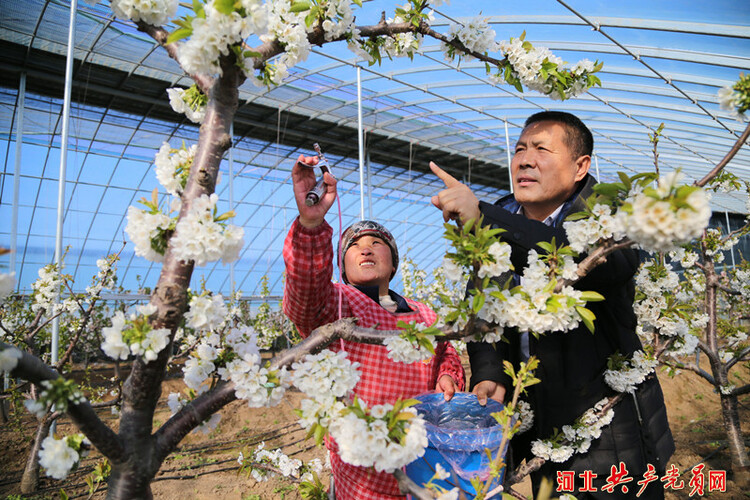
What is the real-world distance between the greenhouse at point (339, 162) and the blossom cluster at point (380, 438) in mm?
15

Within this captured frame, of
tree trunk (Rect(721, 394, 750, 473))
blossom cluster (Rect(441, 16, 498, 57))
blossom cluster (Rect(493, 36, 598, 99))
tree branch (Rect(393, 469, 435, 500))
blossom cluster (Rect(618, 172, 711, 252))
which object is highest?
blossom cluster (Rect(441, 16, 498, 57))

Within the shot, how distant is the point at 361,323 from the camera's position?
1.78m

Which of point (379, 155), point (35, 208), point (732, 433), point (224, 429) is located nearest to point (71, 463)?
point (732, 433)

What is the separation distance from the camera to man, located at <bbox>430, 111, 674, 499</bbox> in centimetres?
164

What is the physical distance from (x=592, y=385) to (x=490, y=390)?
16.8 inches

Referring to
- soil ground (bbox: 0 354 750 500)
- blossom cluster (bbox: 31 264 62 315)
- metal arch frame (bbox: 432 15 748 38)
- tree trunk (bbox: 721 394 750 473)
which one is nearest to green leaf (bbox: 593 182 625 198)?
soil ground (bbox: 0 354 750 500)

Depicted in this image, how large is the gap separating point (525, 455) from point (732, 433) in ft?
11.8

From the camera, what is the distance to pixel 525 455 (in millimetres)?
1821

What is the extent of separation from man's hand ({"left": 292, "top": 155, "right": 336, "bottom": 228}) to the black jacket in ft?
2.76

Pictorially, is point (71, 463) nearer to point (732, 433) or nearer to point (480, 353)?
point (480, 353)

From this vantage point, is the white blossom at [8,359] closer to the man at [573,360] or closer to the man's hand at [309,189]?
the man's hand at [309,189]

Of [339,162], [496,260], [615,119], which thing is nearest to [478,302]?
[496,260]

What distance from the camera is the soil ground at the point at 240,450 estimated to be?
427 centimetres

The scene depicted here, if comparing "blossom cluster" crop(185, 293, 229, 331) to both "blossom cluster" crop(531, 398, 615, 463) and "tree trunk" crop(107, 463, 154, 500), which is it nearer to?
"tree trunk" crop(107, 463, 154, 500)
